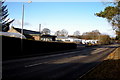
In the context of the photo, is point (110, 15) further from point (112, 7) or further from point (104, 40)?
point (104, 40)

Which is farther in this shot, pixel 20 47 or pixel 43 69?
pixel 20 47

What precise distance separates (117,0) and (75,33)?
157594 millimetres

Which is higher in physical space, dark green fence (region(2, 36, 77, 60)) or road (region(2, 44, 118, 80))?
dark green fence (region(2, 36, 77, 60))

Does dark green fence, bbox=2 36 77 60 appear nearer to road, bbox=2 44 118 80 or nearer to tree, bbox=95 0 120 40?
road, bbox=2 44 118 80

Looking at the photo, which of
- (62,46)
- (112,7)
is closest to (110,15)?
(112,7)

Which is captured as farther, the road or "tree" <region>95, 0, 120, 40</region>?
"tree" <region>95, 0, 120, 40</region>

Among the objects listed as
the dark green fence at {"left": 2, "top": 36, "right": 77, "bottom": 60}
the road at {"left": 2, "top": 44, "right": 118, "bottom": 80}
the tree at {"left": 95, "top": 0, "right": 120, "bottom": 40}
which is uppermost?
the tree at {"left": 95, "top": 0, "right": 120, "bottom": 40}

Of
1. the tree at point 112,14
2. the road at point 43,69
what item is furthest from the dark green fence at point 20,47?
the tree at point 112,14

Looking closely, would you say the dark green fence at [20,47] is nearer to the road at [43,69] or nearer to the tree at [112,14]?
the road at [43,69]

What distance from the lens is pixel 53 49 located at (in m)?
30.7

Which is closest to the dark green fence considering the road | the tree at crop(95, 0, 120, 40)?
the road

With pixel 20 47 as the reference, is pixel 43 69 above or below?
below

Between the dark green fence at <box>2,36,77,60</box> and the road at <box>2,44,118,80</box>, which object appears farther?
the dark green fence at <box>2,36,77,60</box>

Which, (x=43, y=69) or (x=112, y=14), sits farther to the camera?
(x=112, y=14)
